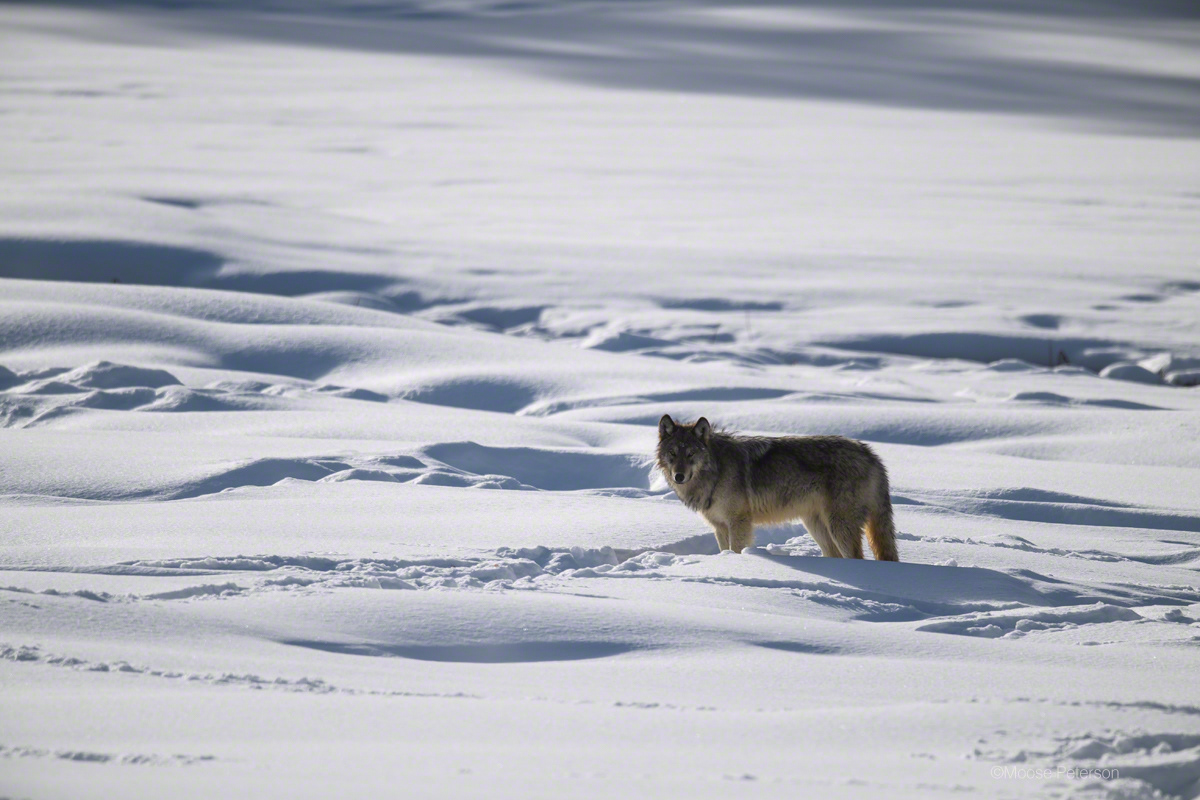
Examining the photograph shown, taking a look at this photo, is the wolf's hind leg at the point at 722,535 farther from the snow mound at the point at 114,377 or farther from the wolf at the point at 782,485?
the snow mound at the point at 114,377

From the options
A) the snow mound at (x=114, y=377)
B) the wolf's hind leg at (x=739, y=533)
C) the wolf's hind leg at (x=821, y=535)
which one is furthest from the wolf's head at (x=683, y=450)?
the snow mound at (x=114, y=377)

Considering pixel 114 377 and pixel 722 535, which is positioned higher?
pixel 114 377

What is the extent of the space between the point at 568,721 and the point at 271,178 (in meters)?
20.8

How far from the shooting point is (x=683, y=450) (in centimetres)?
558

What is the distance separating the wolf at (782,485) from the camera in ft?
17.8

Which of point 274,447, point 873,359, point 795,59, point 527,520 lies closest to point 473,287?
point 873,359

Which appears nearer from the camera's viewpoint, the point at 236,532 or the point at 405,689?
the point at 405,689

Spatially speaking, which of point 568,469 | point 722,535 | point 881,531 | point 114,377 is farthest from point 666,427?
point 114,377

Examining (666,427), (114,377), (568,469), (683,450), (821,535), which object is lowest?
(821,535)

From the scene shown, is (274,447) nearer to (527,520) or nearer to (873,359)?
(527,520)

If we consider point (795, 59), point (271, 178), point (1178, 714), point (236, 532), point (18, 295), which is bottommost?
point (1178, 714)

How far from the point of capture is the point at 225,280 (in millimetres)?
13852

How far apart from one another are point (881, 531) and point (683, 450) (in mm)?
1078

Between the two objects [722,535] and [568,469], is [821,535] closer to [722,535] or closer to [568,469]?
[722,535]
